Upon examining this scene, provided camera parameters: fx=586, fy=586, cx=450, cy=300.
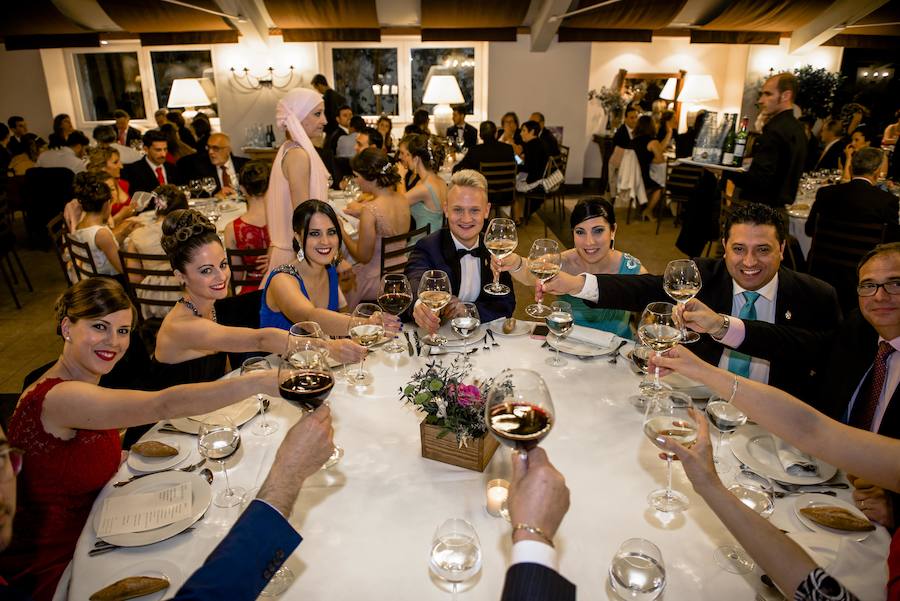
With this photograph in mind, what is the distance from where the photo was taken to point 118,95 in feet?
37.6

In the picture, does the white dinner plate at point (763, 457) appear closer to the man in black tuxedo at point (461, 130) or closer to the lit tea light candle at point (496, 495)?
the lit tea light candle at point (496, 495)

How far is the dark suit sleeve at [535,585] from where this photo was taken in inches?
40.2

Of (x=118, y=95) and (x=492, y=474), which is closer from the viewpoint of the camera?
(x=492, y=474)

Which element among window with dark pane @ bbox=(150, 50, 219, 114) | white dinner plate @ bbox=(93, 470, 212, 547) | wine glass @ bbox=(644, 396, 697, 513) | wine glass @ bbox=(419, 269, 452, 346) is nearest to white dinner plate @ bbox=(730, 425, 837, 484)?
wine glass @ bbox=(644, 396, 697, 513)

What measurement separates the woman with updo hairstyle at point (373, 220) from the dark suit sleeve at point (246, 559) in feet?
9.81

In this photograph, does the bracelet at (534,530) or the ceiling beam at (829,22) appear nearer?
the bracelet at (534,530)

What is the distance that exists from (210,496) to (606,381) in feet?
4.41

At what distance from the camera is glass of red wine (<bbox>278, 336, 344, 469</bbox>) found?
4.90 feet

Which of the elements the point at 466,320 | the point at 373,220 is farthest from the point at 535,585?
the point at 373,220

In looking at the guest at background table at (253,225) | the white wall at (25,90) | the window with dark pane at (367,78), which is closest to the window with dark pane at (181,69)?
the white wall at (25,90)

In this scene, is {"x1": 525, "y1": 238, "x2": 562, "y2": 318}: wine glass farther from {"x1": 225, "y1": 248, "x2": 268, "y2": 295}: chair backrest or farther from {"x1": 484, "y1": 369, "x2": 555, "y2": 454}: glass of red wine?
{"x1": 225, "y1": 248, "x2": 268, "y2": 295}: chair backrest

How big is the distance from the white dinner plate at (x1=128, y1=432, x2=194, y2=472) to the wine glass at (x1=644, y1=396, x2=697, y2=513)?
4.26 feet

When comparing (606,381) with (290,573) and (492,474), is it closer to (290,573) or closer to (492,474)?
(492,474)

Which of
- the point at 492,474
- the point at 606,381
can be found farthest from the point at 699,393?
the point at 492,474
